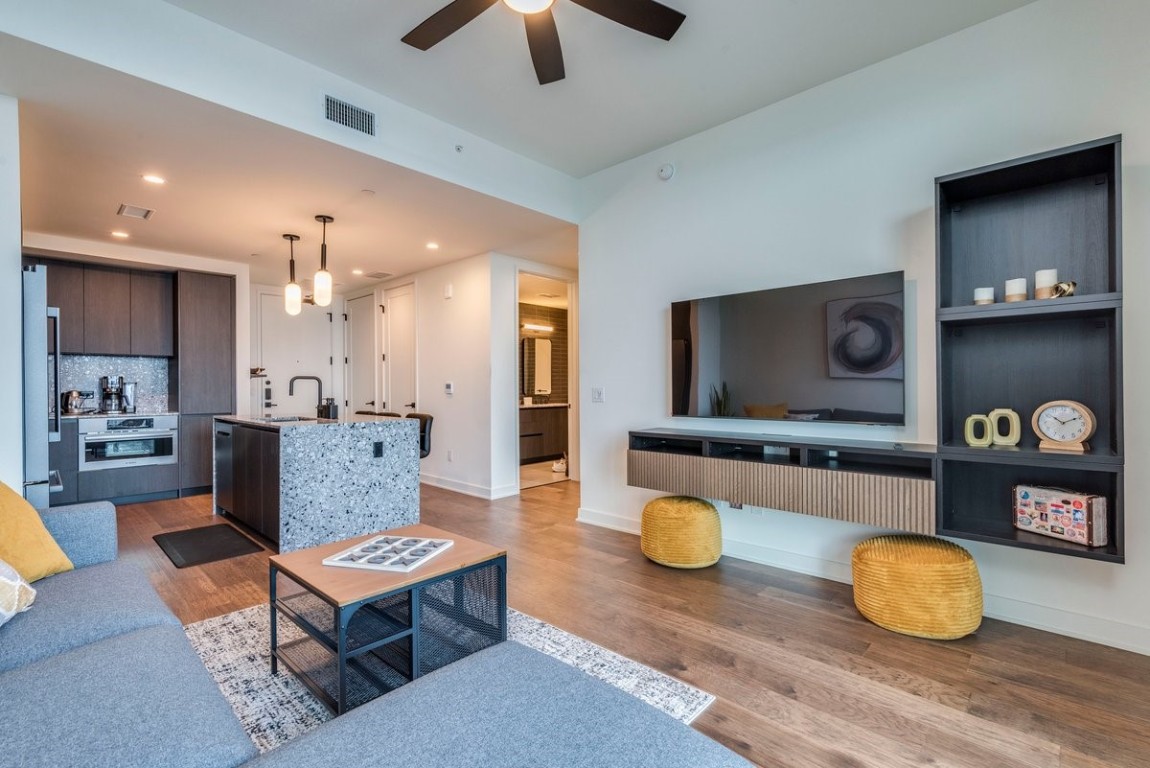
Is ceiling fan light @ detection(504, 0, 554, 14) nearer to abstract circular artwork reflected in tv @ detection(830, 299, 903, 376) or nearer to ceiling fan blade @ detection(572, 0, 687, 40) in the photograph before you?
ceiling fan blade @ detection(572, 0, 687, 40)

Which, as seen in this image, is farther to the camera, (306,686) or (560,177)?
(560,177)

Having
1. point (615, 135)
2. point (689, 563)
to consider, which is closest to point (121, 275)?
point (615, 135)

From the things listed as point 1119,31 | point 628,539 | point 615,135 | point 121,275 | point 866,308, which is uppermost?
point 615,135

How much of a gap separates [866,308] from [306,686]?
3056 mm

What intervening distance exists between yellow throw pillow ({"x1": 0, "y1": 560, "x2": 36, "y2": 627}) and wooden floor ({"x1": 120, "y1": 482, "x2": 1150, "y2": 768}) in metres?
1.01

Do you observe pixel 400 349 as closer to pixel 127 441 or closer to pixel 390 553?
pixel 127 441

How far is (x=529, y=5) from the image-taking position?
6.32 ft

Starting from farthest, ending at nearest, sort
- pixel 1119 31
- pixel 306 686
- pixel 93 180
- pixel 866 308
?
1. pixel 93 180
2. pixel 866 308
3. pixel 1119 31
4. pixel 306 686

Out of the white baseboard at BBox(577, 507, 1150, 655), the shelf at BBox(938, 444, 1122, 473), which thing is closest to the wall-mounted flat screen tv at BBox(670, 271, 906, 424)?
the shelf at BBox(938, 444, 1122, 473)

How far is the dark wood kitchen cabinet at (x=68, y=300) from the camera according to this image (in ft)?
16.0

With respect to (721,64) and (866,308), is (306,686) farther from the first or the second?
(721,64)

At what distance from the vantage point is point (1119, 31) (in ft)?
7.36

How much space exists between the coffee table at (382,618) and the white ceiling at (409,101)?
7.55 ft

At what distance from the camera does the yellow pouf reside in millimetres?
3180
